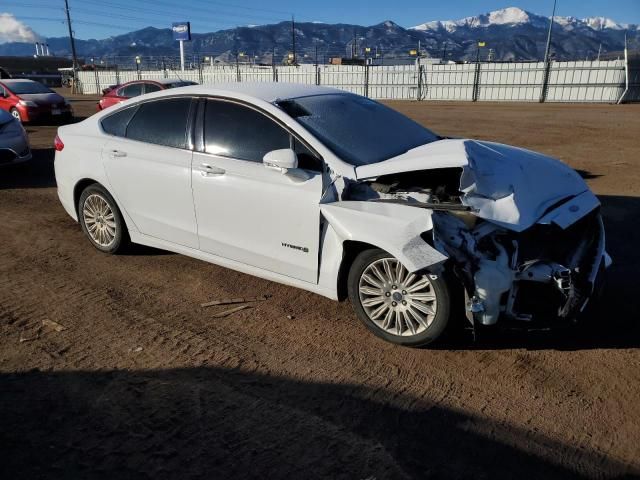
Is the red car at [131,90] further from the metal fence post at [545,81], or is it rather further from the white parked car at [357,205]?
the metal fence post at [545,81]

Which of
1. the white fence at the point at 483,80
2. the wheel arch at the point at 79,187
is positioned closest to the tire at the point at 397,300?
the wheel arch at the point at 79,187

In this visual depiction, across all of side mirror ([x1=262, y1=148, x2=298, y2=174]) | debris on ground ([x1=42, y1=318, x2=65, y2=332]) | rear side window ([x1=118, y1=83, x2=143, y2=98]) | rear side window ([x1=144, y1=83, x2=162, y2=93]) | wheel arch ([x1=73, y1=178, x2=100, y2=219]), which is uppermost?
side mirror ([x1=262, y1=148, x2=298, y2=174])

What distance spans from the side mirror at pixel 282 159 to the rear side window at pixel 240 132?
0.85ft

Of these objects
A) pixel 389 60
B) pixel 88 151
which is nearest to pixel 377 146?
pixel 88 151

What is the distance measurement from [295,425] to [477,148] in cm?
253

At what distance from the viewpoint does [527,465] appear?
8.25 ft

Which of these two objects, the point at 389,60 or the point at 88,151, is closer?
the point at 88,151

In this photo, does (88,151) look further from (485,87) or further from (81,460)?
(485,87)

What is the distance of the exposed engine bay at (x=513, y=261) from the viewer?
3195 mm

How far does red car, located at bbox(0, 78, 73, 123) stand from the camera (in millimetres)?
16984

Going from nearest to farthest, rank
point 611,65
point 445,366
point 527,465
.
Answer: point 527,465, point 445,366, point 611,65

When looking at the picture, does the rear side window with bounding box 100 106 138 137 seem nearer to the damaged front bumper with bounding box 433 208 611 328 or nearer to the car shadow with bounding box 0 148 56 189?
the damaged front bumper with bounding box 433 208 611 328

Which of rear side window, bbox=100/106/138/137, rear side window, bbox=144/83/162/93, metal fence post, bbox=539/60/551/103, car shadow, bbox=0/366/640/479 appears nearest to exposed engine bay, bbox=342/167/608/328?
car shadow, bbox=0/366/640/479

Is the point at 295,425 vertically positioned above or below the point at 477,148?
below
